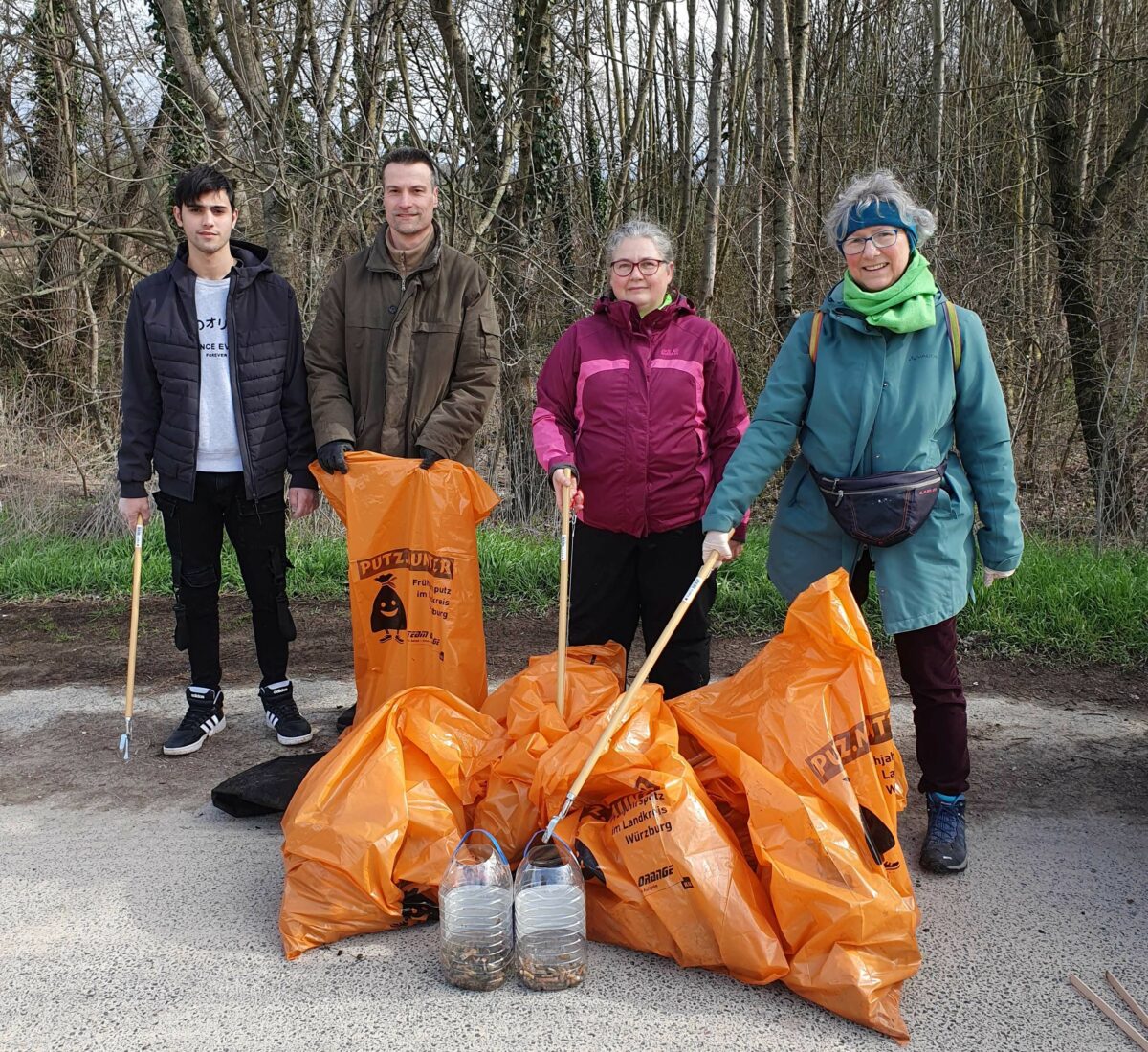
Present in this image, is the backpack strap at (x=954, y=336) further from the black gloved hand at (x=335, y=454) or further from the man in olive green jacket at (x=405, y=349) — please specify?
the black gloved hand at (x=335, y=454)

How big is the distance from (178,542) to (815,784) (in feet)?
8.27

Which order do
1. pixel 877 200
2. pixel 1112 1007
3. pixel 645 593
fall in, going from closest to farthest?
pixel 1112 1007 → pixel 877 200 → pixel 645 593

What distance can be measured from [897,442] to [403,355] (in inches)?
68.4

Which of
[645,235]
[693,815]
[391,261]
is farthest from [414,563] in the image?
[693,815]

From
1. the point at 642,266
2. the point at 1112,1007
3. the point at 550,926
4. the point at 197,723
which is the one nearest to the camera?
the point at 1112,1007

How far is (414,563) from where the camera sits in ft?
11.7

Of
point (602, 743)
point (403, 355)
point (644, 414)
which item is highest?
point (403, 355)

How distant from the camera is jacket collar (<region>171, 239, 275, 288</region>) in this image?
3.66m

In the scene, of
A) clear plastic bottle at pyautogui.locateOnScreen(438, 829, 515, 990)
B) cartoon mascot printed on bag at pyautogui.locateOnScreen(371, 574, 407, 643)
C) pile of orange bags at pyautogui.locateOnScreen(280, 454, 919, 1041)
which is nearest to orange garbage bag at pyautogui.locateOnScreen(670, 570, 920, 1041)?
pile of orange bags at pyautogui.locateOnScreen(280, 454, 919, 1041)

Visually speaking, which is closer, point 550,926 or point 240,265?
point 550,926

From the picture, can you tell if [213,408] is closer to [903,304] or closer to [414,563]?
[414,563]

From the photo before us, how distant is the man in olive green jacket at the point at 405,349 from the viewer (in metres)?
3.57

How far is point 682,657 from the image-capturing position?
349cm

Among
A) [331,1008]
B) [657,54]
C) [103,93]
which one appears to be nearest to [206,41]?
[103,93]
